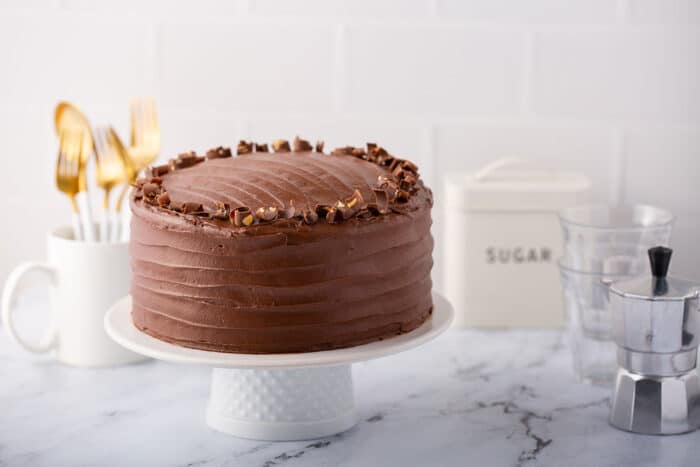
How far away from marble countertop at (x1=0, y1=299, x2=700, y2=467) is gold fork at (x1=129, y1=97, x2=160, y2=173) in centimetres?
29

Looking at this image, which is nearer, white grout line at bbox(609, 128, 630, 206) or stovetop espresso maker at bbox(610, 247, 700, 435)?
stovetop espresso maker at bbox(610, 247, 700, 435)

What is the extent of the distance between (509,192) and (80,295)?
59 cm

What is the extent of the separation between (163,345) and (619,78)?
86 centimetres

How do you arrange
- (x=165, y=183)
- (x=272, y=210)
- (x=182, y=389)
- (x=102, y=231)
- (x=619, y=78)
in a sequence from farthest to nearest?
(x=619, y=78) → (x=102, y=231) → (x=182, y=389) → (x=165, y=183) → (x=272, y=210)

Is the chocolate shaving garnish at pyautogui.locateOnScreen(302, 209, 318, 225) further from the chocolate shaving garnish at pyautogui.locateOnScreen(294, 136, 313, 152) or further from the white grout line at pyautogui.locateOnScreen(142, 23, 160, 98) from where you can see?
the white grout line at pyautogui.locateOnScreen(142, 23, 160, 98)

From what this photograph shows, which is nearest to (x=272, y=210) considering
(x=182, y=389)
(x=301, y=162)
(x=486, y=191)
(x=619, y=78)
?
(x=301, y=162)

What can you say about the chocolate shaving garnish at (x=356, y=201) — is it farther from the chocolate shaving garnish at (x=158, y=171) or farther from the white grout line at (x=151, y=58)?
the white grout line at (x=151, y=58)

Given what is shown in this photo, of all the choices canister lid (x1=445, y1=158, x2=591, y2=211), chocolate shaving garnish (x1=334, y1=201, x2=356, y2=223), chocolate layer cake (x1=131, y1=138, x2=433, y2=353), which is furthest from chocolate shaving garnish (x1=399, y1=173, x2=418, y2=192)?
canister lid (x1=445, y1=158, x2=591, y2=211)

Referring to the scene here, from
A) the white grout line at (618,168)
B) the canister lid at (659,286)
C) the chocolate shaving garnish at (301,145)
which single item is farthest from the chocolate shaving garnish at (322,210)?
the white grout line at (618,168)

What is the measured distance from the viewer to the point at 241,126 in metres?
1.73

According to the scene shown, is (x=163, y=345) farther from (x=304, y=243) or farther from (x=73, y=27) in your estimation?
(x=73, y=27)

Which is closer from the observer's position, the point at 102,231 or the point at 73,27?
→ the point at 102,231

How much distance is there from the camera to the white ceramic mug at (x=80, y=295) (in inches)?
56.0

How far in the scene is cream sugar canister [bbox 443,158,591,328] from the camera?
1541 mm
